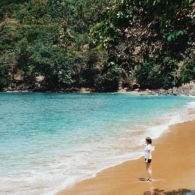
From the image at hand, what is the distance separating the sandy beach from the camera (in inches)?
585

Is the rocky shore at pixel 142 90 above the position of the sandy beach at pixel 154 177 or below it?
below

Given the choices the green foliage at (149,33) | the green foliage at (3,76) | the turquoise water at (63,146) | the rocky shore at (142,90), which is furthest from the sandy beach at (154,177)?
the green foliage at (3,76)

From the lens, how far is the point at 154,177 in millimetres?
16656

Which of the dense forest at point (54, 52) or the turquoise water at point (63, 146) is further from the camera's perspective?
the dense forest at point (54, 52)

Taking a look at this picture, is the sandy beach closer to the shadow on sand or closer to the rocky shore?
the shadow on sand

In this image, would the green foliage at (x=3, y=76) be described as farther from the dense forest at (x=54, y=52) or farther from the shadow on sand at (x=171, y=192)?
the shadow on sand at (x=171, y=192)

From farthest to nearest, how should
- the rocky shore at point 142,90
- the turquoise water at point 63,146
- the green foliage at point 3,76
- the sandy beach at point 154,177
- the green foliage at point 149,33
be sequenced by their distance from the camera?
the green foliage at point 3,76
the rocky shore at point 142,90
the turquoise water at point 63,146
the sandy beach at point 154,177
the green foliage at point 149,33

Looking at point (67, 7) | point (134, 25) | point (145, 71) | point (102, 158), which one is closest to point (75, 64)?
point (145, 71)

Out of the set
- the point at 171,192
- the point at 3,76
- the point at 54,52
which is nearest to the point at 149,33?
the point at 171,192

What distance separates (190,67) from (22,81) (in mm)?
101785

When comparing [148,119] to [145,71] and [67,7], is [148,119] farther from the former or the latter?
[67,7]

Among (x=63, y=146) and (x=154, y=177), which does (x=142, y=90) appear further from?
(x=154, y=177)

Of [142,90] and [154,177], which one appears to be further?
[142,90]

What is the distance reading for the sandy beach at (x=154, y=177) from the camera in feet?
48.7
